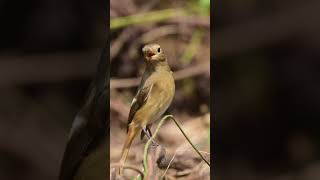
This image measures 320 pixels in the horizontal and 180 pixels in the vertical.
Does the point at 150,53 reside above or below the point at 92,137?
above

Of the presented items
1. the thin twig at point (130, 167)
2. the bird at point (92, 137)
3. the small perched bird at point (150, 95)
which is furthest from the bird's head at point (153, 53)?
the thin twig at point (130, 167)

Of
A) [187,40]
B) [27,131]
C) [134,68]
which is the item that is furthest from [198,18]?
[27,131]

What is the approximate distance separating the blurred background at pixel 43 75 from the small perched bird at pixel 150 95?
16 cm

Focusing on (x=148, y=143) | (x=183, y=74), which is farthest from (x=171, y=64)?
(x=148, y=143)

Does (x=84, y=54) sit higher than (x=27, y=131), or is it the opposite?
(x=84, y=54)

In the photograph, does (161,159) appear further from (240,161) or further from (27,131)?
(27,131)

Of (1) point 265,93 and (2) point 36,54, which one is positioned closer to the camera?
(2) point 36,54

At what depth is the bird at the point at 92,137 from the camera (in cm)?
207

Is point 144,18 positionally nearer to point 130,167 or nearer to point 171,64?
point 171,64

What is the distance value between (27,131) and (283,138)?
0.83 m

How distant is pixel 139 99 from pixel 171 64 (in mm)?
150

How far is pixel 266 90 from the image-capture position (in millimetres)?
2170

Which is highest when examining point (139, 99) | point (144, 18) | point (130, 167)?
point (144, 18)

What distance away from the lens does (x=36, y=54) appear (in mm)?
2041
